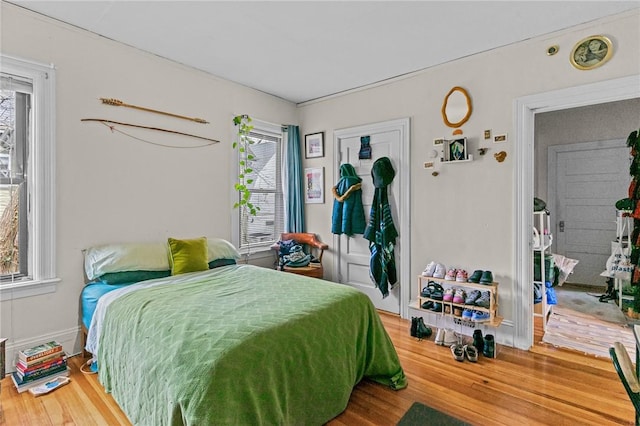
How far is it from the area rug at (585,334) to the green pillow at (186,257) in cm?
313

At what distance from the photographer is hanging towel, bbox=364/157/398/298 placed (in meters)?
3.43

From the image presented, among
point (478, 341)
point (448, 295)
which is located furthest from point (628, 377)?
point (448, 295)

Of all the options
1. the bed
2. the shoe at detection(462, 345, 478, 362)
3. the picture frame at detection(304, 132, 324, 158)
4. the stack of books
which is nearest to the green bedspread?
the bed

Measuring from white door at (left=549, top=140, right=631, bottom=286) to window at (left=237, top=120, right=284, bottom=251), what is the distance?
13.3 feet

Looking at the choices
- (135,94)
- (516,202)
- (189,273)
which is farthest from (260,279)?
(516,202)

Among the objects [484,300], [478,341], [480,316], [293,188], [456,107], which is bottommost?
[478,341]

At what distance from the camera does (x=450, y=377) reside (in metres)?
2.28

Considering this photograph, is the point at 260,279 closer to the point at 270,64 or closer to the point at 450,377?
the point at 450,377

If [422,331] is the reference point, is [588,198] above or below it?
above

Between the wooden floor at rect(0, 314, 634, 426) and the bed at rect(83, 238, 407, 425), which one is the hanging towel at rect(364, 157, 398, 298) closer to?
the wooden floor at rect(0, 314, 634, 426)

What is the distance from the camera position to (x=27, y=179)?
237 centimetres

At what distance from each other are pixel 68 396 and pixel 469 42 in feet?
12.7

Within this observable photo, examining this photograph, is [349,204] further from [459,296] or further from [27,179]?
[27,179]

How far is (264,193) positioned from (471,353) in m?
2.77
